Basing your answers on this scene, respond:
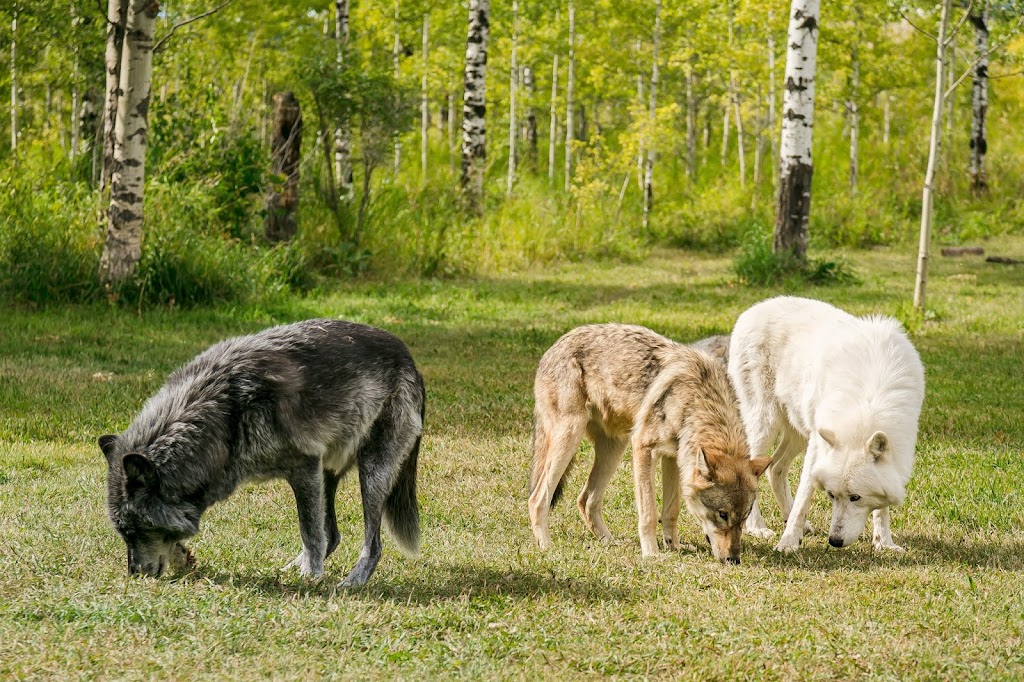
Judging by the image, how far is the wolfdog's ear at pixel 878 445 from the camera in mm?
6078

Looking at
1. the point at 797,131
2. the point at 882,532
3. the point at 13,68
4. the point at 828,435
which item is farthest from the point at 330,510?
the point at 13,68

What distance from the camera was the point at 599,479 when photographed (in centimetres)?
702

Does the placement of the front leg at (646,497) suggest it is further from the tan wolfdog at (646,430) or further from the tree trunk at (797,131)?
the tree trunk at (797,131)

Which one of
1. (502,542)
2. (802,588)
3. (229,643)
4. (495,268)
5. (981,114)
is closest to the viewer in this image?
(229,643)

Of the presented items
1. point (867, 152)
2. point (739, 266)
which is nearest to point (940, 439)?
point (739, 266)

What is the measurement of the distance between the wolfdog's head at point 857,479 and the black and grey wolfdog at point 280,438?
237cm

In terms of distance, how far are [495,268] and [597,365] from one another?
45.9ft

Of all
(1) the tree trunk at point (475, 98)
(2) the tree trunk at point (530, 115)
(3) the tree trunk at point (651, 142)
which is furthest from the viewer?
(2) the tree trunk at point (530, 115)

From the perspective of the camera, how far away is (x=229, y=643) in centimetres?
461

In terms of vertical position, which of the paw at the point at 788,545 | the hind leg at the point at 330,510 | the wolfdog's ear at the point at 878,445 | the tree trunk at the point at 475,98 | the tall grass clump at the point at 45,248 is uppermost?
the tree trunk at the point at 475,98

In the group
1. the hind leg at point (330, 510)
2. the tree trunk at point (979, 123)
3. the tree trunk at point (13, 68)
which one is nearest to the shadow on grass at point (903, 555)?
the hind leg at point (330, 510)

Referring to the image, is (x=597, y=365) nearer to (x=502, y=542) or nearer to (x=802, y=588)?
(x=502, y=542)

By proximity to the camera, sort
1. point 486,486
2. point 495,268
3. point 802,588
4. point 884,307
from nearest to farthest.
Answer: point 802,588, point 486,486, point 884,307, point 495,268

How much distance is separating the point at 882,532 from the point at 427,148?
4084cm
